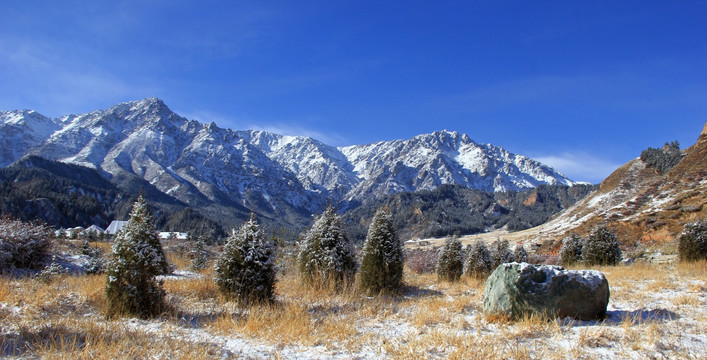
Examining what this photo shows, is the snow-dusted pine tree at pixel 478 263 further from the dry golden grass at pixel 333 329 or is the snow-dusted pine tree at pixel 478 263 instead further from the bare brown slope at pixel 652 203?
the bare brown slope at pixel 652 203

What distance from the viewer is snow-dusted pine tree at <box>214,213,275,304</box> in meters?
7.08

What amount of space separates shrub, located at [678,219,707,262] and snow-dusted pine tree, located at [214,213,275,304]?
554 inches

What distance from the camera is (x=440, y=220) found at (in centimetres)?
18575

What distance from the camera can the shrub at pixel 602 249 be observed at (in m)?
15.1

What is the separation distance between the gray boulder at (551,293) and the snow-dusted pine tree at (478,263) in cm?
820

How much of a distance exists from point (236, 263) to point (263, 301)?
96 cm

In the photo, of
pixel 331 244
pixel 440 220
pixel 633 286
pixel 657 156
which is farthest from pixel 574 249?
pixel 440 220

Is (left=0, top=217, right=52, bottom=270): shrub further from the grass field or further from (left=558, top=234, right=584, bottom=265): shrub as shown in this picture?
(left=558, top=234, right=584, bottom=265): shrub

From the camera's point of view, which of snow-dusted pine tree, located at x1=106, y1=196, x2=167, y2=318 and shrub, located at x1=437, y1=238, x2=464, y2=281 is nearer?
snow-dusted pine tree, located at x1=106, y1=196, x2=167, y2=318

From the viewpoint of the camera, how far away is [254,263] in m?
7.22

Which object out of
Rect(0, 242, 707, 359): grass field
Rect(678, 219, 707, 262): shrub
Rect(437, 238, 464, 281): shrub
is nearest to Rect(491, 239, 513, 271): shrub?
Rect(437, 238, 464, 281): shrub

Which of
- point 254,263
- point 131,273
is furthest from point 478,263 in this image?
point 131,273

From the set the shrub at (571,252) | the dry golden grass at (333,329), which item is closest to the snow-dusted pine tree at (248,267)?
the dry golden grass at (333,329)

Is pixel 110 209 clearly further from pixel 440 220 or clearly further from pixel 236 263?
pixel 236 263
